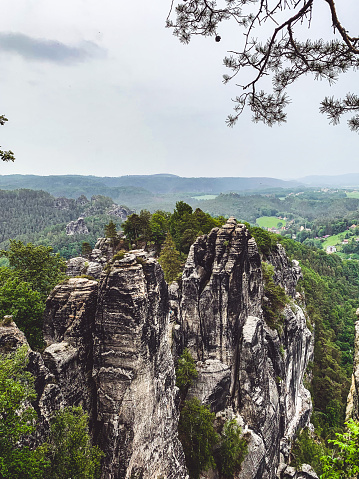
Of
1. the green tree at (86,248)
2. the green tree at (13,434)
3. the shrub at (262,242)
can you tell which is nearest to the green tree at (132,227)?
the green tree at (86,248)

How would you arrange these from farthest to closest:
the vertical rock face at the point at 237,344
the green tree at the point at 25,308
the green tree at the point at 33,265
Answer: the green tree at the point at 33,265 → the vertical rock face at the point at 237,344 → the green tree at the point at 25,308

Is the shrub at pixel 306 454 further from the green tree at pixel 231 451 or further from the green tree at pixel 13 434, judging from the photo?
the green tree at pixel 13 434

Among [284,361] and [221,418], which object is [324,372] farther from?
[221,418]

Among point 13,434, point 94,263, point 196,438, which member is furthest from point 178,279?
point 13,434

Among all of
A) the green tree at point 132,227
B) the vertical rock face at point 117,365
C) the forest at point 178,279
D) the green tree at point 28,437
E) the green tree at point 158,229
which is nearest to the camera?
the green tree at point 28,437

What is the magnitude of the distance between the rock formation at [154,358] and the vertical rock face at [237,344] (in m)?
0.10

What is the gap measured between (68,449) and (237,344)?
62.6 ft

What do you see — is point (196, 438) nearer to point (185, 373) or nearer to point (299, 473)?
point (185, 373)

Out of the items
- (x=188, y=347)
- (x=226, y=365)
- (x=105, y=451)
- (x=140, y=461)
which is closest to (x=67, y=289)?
(x=105, y=451)

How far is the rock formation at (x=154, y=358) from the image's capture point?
1467 centimetres

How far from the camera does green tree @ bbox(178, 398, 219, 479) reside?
65.1ft

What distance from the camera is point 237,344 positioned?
27625 millimetres

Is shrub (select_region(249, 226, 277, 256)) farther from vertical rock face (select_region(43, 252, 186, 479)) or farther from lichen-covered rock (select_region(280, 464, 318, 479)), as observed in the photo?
vertical rock face (select_region(43, 252, 186, 479))

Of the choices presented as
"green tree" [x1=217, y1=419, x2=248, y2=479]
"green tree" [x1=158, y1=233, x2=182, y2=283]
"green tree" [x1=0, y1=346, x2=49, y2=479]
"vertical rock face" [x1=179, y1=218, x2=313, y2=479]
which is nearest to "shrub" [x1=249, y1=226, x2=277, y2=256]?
"vertical rock face" [x1=179, y1=218, x2=313, y2=479]
